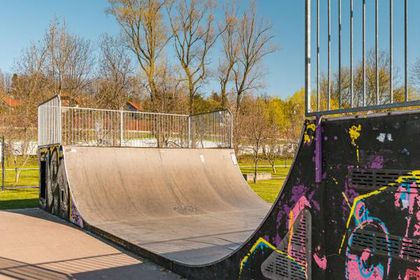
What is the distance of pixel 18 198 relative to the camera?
→ 14609mm

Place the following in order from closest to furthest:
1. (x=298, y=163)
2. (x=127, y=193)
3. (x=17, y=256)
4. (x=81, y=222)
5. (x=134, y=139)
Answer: (x=298, y=163) < (x=17, y=256) < (x=81, y=222) < (x=127, y=193) < (x=134, y=139)

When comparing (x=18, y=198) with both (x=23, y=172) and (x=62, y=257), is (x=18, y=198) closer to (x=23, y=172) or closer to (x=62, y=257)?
(x=62, y=257)

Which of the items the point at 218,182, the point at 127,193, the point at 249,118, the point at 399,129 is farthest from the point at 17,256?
the point at 249,118

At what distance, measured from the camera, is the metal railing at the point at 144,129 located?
1528 cm

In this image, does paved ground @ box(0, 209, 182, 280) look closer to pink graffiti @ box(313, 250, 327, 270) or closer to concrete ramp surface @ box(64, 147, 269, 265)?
concrete ramp surface @ box(64, 147, 269, 265)

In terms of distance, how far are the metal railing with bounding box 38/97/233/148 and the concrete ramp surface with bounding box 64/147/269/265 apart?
1.74 m

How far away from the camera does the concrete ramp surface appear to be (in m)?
7.89

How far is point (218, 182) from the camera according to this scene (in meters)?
12.9

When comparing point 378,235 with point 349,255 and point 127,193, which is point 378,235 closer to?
point 349,255

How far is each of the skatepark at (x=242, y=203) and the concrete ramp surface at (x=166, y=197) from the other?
4 centimetres

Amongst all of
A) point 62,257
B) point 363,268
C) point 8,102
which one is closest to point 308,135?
point 363,268

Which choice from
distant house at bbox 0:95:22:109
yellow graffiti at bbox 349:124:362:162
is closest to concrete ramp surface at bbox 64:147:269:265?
yellow graffiti at bbox 349:124:362:162

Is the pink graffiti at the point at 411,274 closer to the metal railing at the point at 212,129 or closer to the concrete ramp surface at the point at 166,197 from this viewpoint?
the concrete ramp surface at the point at 166,197

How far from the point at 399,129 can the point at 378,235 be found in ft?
2.64
